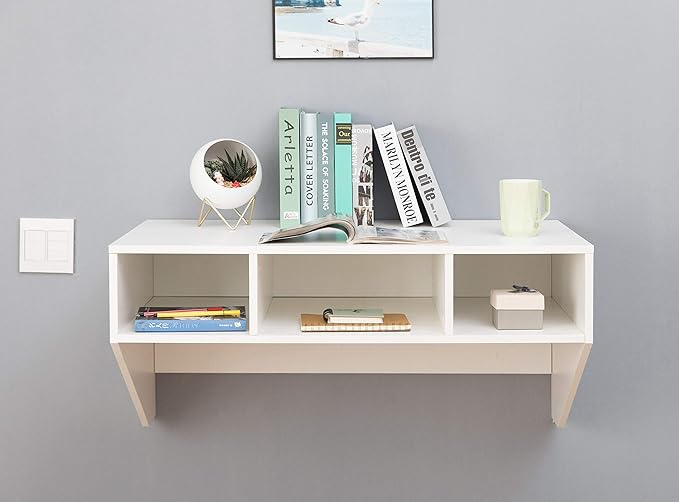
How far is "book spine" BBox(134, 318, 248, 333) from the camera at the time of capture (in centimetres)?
147

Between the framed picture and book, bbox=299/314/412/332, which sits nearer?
book, bbox=299/314/412/332

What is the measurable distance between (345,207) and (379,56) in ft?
1.03

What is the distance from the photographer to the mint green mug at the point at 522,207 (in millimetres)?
1507

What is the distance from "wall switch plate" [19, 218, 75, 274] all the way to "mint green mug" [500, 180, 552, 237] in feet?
2.79

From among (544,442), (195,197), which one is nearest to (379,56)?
(195,197)

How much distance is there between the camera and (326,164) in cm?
160

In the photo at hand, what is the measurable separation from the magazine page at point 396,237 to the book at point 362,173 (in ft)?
0.27

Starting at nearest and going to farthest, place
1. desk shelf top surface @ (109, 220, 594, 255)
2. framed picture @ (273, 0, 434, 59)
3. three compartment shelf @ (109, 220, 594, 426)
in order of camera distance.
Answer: desk shelf top surface @ (109, 220, 594, 255)
three compartment shelf @ (109, 220, 594, 426)
framed picture @ (273, 0, 434, 59)

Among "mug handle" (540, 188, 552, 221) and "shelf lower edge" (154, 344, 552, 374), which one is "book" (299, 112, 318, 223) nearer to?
"shelf lower edge" (154, 344, 552, 374)

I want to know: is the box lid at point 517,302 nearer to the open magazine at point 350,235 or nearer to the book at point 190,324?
the open magazine at point 350,235

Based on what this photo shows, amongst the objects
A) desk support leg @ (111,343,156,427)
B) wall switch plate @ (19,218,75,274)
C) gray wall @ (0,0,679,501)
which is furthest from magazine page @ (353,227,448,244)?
wall switch plate @ (19,218,75,274)

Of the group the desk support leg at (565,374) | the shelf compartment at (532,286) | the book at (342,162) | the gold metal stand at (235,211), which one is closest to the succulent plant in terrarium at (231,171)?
the gold metal stand at (235,211)

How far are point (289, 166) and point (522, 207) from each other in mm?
419

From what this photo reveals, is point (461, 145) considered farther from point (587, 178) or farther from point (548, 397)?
point (548, 397)
